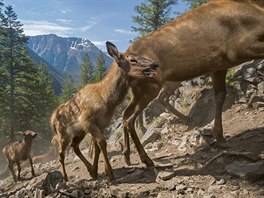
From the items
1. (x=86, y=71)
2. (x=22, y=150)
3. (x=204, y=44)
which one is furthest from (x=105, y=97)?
(x=86, y=71)

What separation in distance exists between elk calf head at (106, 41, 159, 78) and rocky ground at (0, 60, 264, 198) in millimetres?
1815

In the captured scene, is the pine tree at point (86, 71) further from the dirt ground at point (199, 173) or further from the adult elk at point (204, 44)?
the adult elk at point (204, 44)

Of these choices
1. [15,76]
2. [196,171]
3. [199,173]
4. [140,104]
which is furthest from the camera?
[15,76]

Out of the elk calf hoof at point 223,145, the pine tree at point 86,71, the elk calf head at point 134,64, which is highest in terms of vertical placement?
the pine tree at point 86,71

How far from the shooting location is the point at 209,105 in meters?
11.1

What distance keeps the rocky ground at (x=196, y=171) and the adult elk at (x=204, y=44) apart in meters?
1.41

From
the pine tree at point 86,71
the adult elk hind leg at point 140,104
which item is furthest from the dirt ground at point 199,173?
the pine tree at point 86,71

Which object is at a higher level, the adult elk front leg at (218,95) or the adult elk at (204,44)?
the adult elk at (204,44)

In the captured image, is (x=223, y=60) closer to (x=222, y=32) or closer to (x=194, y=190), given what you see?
(x=222, y=32)

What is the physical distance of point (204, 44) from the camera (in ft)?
20.9

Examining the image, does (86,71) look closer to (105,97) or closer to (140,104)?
(105,97)

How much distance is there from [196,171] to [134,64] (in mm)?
2270

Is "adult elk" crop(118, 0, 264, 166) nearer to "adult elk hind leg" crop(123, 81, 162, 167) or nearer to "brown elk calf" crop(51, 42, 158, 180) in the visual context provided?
"adult elk hind leg" crop(123, 81, 162, 167)

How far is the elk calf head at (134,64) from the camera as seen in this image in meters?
6.18
